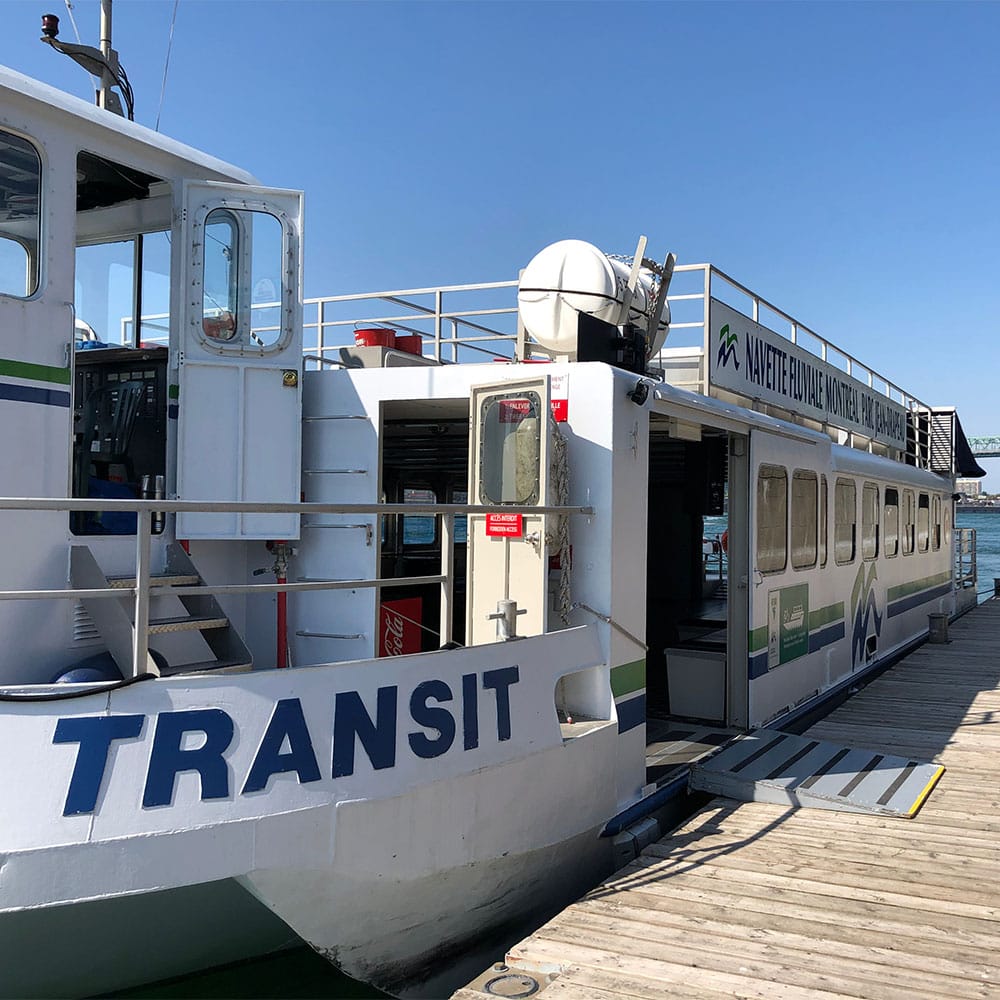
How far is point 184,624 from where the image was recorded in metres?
4.65

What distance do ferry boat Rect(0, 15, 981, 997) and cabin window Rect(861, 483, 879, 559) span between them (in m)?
2.84

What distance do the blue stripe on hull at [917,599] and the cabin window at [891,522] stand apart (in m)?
0.73

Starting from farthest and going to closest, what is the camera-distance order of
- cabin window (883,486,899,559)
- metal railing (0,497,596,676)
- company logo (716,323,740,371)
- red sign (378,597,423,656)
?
1. cabin window (883,486,899,559)
2. company logo (716,323,740,371)
3. red sign (378,597,423,656)
4. metal railing (0,497,596,676)

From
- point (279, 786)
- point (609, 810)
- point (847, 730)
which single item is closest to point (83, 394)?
point (279, 786)

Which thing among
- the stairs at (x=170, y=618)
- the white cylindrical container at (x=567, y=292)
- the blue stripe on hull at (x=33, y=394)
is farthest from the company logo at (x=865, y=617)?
the blue stripe on hull at (x=33, y=394)

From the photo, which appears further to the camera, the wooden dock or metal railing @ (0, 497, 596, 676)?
the wooden dock

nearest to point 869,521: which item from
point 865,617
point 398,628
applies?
point 865,617

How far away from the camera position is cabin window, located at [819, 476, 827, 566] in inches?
364

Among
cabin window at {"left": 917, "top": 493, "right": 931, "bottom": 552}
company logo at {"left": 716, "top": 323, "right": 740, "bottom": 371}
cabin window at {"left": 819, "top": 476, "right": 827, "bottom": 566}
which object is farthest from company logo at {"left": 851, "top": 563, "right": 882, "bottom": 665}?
company logo at {"left": 716, "top": 323, "right": 740, "bottom": 371}

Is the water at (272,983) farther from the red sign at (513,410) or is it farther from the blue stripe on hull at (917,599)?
the blue stripe on hull at (917,599)

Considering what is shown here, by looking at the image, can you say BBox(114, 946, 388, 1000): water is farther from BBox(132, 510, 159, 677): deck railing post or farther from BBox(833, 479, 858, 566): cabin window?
BBox(833, 479, 858, 566): cabin window

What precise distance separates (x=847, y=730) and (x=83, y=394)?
670 centimetres

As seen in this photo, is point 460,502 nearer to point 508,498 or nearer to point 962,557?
point 508,498

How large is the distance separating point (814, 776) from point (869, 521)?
529 cm
